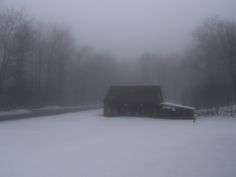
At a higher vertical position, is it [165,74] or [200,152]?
[165,74]

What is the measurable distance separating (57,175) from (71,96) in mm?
55954

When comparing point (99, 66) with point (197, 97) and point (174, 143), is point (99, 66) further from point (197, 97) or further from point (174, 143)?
point (174, 143)

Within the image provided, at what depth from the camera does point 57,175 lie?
10.5 meters

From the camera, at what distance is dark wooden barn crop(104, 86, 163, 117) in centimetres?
3698

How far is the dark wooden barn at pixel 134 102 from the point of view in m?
37.0

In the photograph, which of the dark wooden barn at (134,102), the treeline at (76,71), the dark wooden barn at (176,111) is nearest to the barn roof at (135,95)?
the dark wooden barn at (134,102)

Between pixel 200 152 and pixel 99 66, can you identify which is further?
pixel 99 66

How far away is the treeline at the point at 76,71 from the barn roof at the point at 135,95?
47.9ft

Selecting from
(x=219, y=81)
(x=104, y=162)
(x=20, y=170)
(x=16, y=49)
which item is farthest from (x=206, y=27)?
(x=20, y=170)

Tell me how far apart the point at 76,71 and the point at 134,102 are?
37.1 metres

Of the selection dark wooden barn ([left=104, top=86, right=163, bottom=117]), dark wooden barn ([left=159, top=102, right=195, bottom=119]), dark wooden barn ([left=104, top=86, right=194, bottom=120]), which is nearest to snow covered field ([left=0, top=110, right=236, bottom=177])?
dark wooden barn ([left=159, top=102, right=195, bottom=119])

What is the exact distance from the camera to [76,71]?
70.9 meters

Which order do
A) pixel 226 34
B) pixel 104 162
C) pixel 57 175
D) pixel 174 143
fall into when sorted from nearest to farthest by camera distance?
pixel 57 175 < pixel 104 162 < pixel 174 143 < pixel 226 34

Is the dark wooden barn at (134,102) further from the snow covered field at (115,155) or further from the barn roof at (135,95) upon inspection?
the snow covered field at (115,155)
